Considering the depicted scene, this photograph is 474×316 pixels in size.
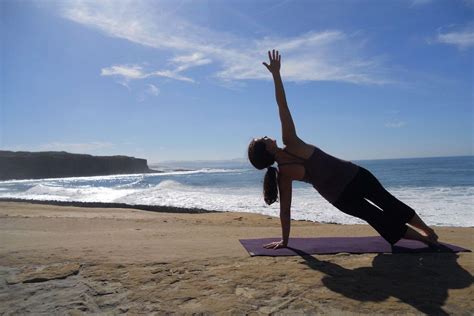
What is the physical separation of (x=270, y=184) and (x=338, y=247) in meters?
1.08

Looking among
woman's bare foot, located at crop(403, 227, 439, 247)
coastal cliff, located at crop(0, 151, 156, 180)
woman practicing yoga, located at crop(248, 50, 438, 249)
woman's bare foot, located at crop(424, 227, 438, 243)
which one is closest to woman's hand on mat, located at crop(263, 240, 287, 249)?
woman practicing yoga, located at crop(248, 50, 438, 249)

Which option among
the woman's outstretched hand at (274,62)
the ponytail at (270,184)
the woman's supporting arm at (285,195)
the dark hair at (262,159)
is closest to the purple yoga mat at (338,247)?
the woman's supporting arm at (285,195)

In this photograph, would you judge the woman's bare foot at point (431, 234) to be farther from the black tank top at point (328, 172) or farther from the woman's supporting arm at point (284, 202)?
the woman's supporting arm at point (284, 202)

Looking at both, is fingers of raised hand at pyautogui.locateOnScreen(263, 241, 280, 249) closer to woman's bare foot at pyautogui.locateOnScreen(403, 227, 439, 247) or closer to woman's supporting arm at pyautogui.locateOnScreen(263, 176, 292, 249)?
woman's supporting arm at pyautogui.locateOnScreen(263, 176, 292, 249)

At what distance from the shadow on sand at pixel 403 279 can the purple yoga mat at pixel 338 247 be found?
161 mm

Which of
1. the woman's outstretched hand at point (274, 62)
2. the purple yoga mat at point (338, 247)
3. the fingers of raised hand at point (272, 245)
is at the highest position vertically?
the woman's outstretched hand at point (274, 62)

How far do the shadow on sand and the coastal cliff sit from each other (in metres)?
87.8

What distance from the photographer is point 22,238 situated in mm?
5078

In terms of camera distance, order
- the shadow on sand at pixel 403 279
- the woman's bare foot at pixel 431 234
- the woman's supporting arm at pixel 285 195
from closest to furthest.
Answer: the shadow on sand at pixel 403 279 → the woman's supporting arm at pixel 285 195 → the woman's bare foot at pixel 431 234

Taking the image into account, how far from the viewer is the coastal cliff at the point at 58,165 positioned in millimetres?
83319

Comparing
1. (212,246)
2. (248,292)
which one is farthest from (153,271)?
(212,246)

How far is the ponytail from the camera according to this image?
13.0 ft

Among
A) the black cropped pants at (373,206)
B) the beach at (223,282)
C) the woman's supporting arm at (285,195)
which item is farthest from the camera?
the woman's supporting arm at (285,195)

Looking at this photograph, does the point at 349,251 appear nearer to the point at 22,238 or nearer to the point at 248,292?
the point at 248,292
